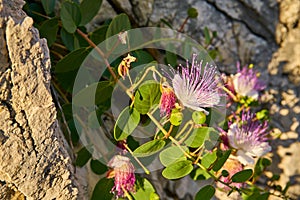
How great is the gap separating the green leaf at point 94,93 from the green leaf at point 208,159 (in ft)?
0.90

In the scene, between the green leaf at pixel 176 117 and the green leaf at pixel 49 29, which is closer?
the green leaf at pixel 176 117

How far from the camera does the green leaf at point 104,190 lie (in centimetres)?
125

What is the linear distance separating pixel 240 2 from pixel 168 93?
2.97 feet

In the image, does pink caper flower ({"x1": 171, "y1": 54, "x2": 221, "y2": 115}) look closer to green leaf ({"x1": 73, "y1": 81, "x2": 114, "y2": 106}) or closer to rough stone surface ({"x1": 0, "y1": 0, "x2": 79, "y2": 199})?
green leaf ({"x1": 73, "y1": 81, "x2": 114, "y2": 106})

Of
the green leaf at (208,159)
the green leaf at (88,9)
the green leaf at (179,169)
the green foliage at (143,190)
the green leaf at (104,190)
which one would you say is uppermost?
the green leaf at (88,9)

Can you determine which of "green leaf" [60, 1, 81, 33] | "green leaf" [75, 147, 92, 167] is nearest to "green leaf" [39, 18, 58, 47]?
"green leaf" [60, 1, 81, 33]

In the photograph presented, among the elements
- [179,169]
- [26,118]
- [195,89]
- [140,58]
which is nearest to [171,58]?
[140,58]

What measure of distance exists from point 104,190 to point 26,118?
361mm

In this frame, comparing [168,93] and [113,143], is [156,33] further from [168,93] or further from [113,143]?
[168,93]

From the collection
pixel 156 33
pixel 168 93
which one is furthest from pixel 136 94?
pixel 156 33

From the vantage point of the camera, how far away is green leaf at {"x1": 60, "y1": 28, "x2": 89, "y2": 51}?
1357mm

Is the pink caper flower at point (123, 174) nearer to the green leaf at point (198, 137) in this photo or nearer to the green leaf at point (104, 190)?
the green leaf at point (104, 190)

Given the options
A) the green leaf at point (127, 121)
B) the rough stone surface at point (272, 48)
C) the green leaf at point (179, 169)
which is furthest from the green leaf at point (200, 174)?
the rough stone surface at point (272, 48)

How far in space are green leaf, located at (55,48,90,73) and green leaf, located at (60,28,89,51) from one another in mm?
85
